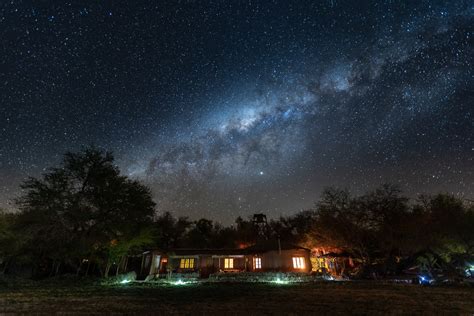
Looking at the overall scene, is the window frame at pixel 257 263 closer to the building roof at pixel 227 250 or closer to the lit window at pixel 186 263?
the building roof at pixel 227 250

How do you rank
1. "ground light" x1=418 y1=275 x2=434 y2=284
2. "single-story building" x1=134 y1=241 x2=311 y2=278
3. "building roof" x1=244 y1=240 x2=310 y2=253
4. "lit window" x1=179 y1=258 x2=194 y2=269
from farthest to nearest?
"lit window" x1=179 y1=258 x2=194 y2=269 → "building roof" x1=244 y1=240 x2=310 y2=253 → "single-story building" x1=134 y1=241 x2=311 y2=278 → "ground light" x1=418 y1=275 x2=434 y2=284

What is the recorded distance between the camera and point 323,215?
120ft

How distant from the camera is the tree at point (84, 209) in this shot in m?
25.6

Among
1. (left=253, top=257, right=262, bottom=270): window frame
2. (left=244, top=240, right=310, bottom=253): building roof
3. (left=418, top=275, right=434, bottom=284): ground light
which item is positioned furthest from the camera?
(left=253, top=257, right=262, bottom=270): window frame

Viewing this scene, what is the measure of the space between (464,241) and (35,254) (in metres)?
43.2

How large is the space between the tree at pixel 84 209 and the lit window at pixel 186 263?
8272 millimetres

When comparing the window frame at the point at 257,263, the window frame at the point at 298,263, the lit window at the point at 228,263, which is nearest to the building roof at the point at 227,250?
the window frame at the point at 257,263

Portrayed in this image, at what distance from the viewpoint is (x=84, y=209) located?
2659 cm

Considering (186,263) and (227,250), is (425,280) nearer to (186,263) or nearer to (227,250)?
(227,250)

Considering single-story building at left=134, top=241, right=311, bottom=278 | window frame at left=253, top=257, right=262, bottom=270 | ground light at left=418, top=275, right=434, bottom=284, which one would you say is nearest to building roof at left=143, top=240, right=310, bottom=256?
single-story building at left=134, top=241, right=311, bottom=278

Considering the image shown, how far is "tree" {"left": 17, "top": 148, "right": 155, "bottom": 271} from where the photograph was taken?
25562 millimetres

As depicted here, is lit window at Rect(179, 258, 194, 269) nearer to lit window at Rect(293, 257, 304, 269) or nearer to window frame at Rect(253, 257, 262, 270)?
window frame at Rect(253, 257, 262, 270)

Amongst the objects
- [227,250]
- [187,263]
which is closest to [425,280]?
[227,250]

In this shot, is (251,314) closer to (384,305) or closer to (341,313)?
(341,313)
